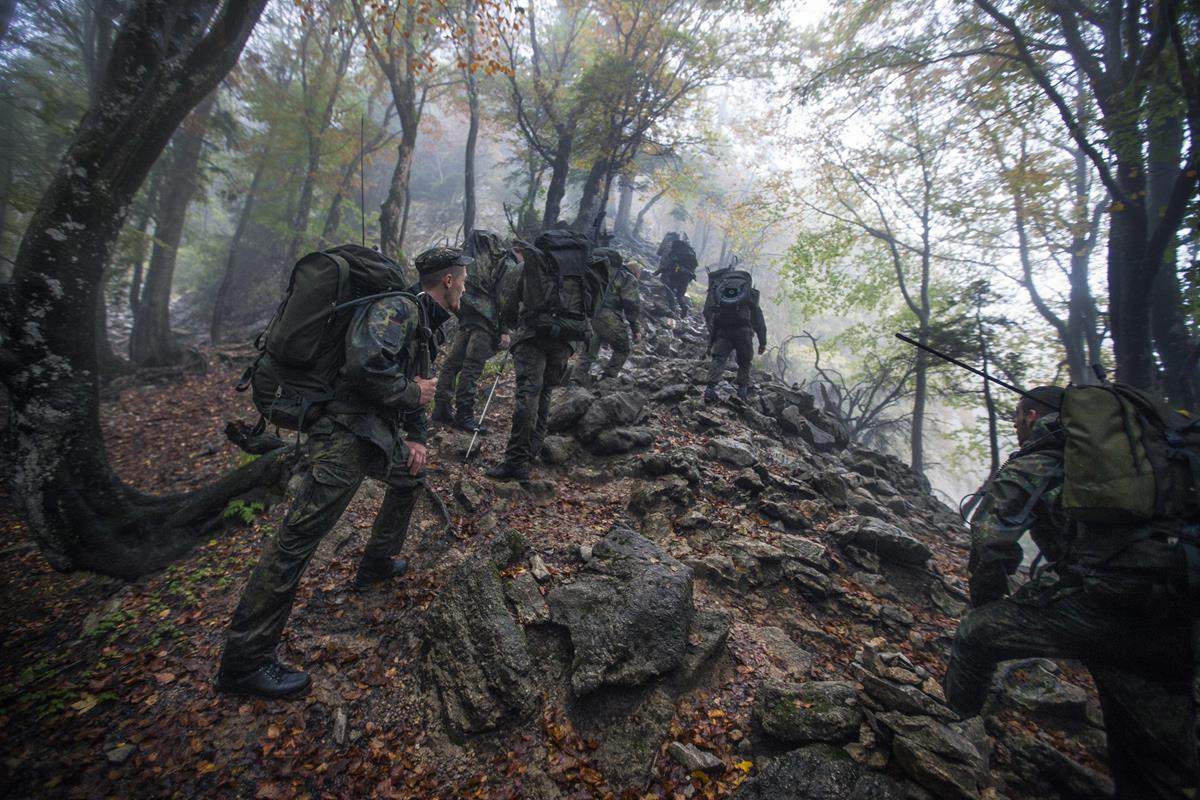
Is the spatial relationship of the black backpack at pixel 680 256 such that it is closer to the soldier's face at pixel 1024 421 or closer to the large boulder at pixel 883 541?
the large boulder at pixel 883 541

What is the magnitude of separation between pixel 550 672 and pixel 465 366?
4612 mm

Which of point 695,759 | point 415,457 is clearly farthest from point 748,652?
point 415,457

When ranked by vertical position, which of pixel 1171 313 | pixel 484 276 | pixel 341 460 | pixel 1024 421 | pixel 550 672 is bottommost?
pixel 550 672

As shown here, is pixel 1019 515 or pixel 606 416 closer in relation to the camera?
pixel 1019 515

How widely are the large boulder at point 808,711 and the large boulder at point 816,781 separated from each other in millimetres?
148

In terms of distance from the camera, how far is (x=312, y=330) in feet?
9.50

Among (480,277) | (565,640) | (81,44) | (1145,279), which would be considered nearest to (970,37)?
(1145,279)

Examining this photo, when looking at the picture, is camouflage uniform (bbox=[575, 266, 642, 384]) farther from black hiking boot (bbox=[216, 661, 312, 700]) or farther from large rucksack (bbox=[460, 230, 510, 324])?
black hiking boot (bbox=[216, 661, 312, 700])

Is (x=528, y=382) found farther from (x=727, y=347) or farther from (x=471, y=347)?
(x=727, y=347)

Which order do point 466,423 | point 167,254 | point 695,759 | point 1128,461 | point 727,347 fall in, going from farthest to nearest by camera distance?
point 167,254
point 727,347
point 466,423
point 695,759
point 1128,461

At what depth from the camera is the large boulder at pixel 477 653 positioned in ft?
9.46

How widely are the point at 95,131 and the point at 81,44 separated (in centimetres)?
1536

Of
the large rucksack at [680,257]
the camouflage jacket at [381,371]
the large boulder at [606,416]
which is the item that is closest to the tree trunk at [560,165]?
the large rucksack at [680,257]

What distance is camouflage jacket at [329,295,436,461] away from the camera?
2.87 m
